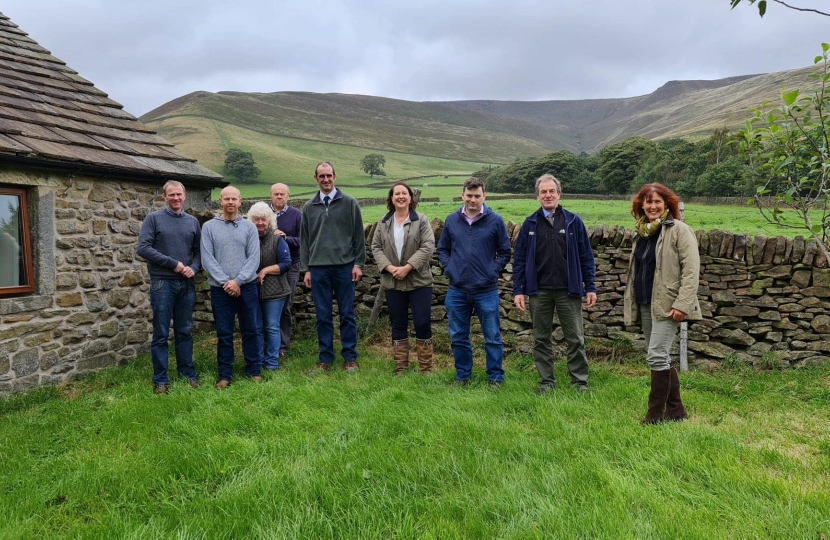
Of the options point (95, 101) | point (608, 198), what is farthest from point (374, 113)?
point (95, 101)

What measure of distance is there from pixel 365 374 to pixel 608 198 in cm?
3650

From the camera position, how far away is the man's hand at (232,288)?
5.18 m

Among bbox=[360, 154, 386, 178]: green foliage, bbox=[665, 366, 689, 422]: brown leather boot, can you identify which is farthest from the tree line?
bbox=[665, 366, 689, 422]: brown leather boot

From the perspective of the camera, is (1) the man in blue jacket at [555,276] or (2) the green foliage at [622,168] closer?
(1) the man in blue jacket at [555,276]

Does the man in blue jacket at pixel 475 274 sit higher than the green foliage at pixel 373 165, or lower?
lower

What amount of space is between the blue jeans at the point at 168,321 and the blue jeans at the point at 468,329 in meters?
3.04

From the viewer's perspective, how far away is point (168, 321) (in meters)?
5.37

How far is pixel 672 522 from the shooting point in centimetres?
241

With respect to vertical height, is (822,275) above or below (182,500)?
above

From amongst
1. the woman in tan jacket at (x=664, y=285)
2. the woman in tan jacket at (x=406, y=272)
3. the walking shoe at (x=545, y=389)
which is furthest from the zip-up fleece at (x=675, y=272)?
the woman in tan jacket at (x=406, y=272)

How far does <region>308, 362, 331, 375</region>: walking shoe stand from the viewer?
5555 millimetres

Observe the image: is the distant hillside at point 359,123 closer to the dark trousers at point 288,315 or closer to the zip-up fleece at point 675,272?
the dark trousers at point 288,315

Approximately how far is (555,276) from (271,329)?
3.48 metres

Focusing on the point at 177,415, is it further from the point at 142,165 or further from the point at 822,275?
the point at 822,275
